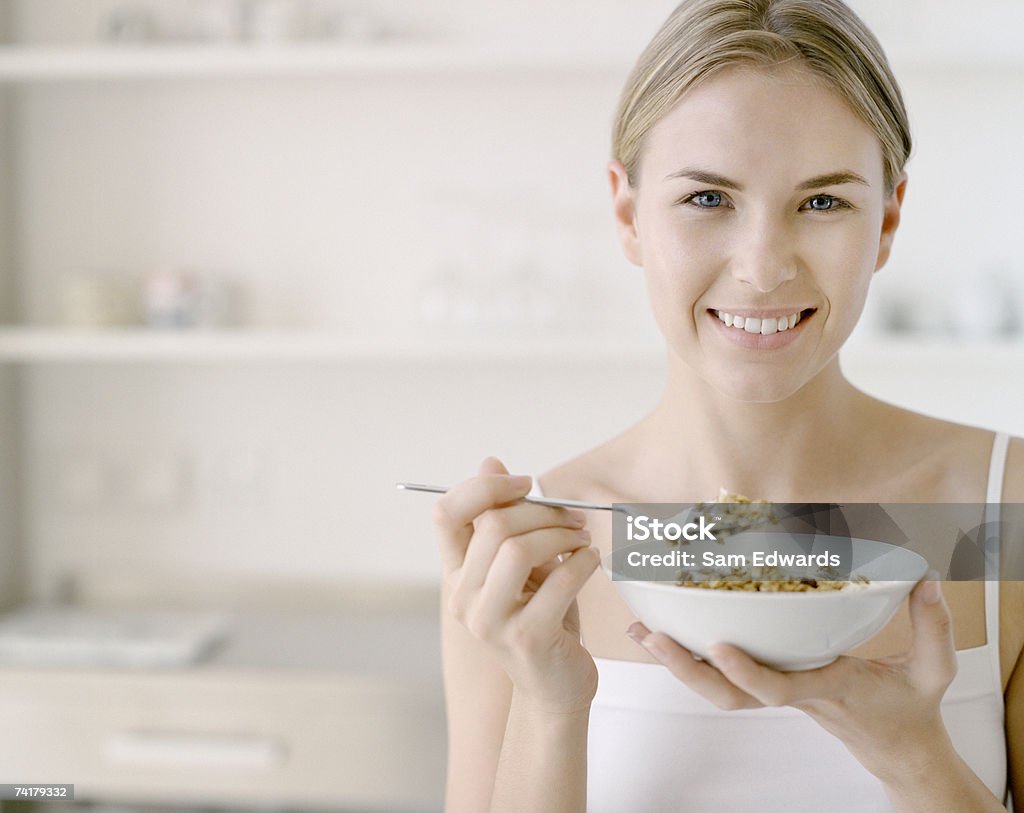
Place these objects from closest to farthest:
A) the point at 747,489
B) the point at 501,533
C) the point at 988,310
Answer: the point at 501,533 < the point at 747,489 < the point at 988,310

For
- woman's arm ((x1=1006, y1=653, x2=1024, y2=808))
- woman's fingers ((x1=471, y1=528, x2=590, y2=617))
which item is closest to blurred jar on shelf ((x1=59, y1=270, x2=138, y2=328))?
woman's fingers ((x1=471, y1=528, x2=590, y2=617))

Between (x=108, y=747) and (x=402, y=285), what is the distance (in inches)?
42.4

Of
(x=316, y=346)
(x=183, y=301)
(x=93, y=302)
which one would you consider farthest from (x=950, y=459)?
(x=93, y=302)

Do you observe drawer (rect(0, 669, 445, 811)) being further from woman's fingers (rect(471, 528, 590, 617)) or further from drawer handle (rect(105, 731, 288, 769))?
woman's fingers (rect(471, 528, 590, 617))

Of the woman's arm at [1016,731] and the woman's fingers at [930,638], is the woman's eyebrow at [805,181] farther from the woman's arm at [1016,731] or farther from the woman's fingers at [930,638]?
the woman's arm at [1016,731]

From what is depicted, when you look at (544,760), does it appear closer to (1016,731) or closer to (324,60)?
(1016,731)

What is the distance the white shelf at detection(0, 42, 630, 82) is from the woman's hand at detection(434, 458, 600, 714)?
1.48m

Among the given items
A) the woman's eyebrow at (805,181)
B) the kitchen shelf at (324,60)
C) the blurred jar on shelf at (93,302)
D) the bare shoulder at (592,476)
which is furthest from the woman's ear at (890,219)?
the blurred jar on shelf at (93,302)

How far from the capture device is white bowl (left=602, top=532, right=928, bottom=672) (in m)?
0.66

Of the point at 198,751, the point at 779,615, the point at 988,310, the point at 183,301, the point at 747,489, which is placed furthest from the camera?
the point at 183,301

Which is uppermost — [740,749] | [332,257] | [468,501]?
[332,257]

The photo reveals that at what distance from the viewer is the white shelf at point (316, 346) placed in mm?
2111

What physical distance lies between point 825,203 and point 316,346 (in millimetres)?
1403

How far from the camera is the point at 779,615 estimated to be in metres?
0.66
